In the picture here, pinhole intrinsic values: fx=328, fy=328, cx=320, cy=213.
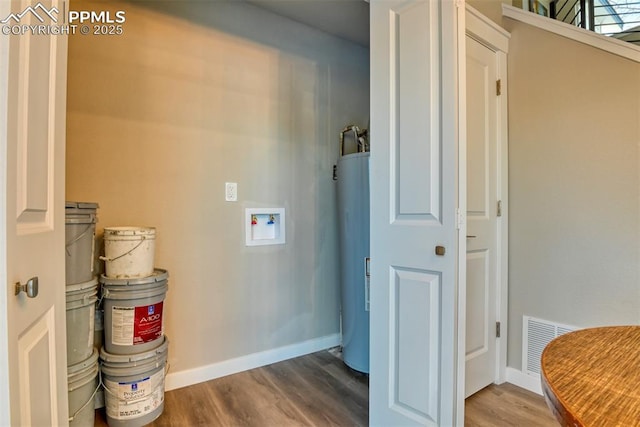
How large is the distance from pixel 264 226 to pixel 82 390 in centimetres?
135

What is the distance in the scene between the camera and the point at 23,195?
2.57 feet

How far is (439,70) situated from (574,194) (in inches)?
45.2

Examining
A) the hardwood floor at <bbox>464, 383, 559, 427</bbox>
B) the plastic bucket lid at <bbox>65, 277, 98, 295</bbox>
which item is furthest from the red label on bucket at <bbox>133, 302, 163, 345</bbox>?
the hardwood floor at <bbox>464, 383, 559, 427</bbox>

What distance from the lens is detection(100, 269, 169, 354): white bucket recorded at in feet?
5.43

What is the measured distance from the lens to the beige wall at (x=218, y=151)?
1.88 m

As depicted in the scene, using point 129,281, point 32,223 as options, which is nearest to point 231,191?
point 129,281

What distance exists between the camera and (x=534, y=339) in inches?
79.1

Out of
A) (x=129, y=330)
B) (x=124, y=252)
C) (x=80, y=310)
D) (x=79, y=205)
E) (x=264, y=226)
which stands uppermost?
(x=79, y=205)

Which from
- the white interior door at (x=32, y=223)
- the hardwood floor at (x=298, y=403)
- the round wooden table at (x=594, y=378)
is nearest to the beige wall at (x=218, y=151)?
the hardwood floor at (x=298, y=403)

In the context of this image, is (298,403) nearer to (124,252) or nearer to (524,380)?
(124,252)

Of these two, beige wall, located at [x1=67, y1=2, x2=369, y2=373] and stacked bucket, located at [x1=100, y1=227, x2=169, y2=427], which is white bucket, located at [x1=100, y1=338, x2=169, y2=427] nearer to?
stacked bucket, located at [x1=100, y1=227, x2=169, y2=427]

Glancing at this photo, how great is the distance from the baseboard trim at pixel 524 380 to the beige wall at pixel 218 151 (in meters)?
1.30

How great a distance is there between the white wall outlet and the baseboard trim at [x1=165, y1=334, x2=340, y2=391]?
110cm

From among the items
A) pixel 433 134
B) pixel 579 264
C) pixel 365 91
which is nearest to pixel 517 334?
pixel 579 264
